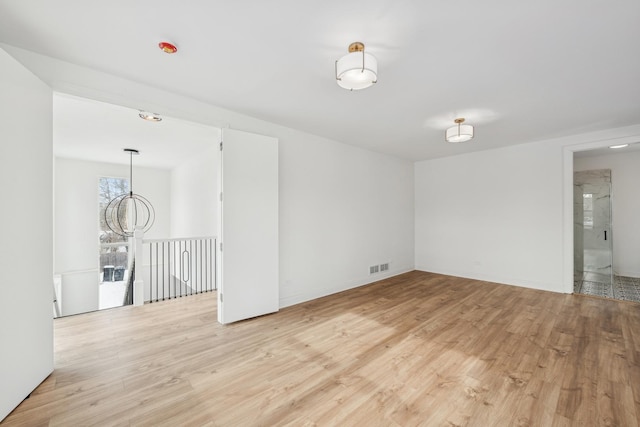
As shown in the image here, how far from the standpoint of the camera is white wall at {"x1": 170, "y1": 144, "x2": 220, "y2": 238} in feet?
18.3

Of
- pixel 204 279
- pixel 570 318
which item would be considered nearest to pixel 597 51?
pixel 570 318

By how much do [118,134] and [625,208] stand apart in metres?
10.2

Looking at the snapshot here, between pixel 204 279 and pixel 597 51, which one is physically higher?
pixel 597 51

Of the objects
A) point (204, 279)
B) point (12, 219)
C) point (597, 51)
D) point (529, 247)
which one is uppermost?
point (597, 51)

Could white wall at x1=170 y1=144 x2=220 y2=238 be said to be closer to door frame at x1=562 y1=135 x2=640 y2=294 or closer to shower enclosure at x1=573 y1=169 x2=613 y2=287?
door frame at x1=562 y1=135 x2=640 y2=294

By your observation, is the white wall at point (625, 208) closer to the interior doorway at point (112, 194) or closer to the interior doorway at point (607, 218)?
the interior doorway at point (607, 218)

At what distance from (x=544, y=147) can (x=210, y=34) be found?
5.68 metres

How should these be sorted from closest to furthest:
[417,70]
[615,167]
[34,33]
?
[34,33] < [417,70] < [615,167]

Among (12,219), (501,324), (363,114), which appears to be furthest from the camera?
(363,114)

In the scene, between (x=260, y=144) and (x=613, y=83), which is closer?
(x=613, y=83)

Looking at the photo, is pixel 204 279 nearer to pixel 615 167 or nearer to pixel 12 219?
pixel 12 219

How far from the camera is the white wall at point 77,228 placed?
21.1 feet

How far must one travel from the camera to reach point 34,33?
6.44 feet

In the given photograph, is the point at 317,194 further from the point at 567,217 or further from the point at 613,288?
the point at 613,288
